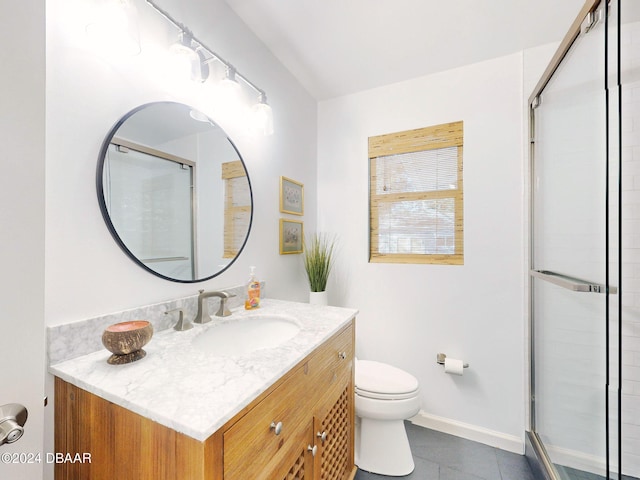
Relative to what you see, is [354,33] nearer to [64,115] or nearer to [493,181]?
[493,181]

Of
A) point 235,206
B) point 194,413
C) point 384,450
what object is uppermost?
point 235,206

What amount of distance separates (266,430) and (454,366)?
1.49 metres

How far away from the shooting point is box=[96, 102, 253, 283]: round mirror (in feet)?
3.17

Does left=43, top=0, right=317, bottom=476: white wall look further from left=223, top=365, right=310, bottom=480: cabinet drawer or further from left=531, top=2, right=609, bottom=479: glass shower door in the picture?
left=531, top=2, right=609, bottom=479: glass shower door

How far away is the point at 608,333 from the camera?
1021 millimetres

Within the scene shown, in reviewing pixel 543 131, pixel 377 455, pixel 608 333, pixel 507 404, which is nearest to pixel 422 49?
pixel 543 131

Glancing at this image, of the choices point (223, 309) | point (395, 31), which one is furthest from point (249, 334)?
point (395, 31)

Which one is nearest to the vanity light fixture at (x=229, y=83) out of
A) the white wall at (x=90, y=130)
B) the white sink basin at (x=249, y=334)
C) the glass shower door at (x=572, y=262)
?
the white wall at (x=90, y=130)

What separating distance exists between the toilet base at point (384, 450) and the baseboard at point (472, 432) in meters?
0.41

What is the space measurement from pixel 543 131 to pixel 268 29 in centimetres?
164

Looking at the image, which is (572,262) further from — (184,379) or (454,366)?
(184,379)

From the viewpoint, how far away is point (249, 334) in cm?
128

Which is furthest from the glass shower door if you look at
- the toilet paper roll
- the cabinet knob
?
the cabinet knob

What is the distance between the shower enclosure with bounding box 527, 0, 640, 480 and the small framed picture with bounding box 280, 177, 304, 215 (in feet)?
4.80
